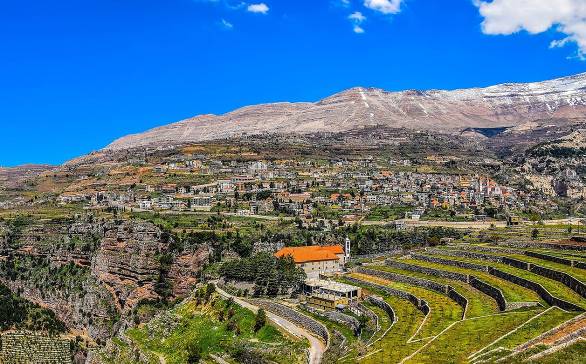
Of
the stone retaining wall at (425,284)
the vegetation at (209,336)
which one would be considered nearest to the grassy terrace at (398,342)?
the stone retaining wall at (425,284)

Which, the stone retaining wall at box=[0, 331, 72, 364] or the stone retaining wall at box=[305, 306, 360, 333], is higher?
the stone retaining wall at box=[305, 306, 360, 333]

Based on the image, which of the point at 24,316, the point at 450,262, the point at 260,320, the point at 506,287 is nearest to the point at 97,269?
the point at 24,316

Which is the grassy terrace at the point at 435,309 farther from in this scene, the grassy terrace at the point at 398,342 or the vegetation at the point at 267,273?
the vegetation at the point at 267,273

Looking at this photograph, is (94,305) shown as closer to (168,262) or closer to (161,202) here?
(168,262)

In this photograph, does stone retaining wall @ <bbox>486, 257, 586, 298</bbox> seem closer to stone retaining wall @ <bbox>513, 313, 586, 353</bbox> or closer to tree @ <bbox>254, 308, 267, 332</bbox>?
stone retaining wall @ <bbox>513, 313, 586, 353</bbox>

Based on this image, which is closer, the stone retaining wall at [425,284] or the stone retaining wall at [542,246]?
the stone retaining wall at [425,284]

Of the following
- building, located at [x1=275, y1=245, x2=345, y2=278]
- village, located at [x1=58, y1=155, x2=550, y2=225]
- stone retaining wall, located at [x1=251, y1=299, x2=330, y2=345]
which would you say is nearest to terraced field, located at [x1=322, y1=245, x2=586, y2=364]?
stone retaining wall, located at [x1=251, y1=299, x2=330, y2=345]

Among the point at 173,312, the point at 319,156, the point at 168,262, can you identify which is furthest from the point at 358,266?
the point at 319,156
